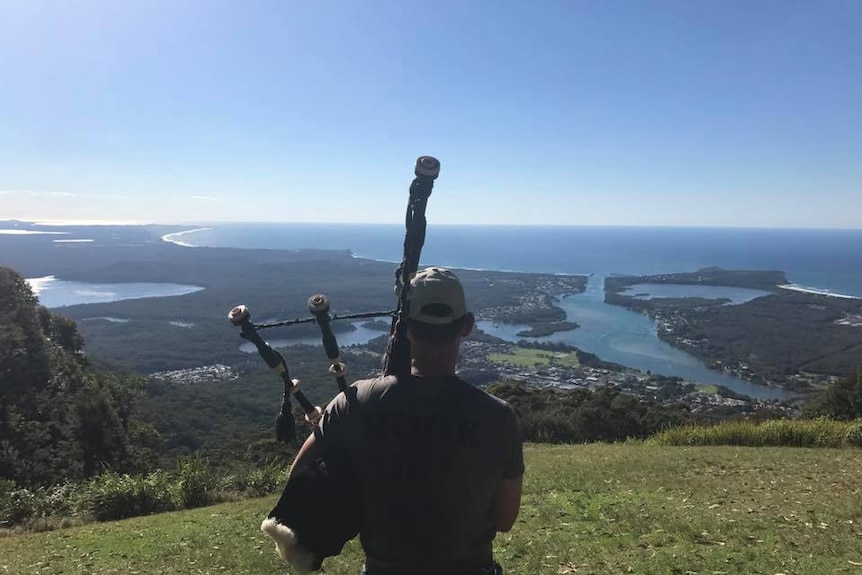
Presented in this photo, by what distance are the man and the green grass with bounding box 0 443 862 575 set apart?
4000mm

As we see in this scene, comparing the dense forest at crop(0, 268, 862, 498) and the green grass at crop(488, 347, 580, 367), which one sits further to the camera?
the green grass at crop(488, 347, 580, 367)

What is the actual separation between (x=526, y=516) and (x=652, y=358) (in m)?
65.7

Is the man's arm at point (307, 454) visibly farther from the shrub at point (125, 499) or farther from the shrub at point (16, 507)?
the shrub at point (16, 507)

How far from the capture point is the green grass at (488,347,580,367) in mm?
63094

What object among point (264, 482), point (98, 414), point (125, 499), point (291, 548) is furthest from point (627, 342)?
point (291, 548)

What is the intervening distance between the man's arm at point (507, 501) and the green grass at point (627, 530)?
383cm

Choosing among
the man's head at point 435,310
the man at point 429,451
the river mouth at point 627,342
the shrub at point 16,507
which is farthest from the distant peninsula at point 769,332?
the man's head at point 435,310

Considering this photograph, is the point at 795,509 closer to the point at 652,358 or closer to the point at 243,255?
the point at 652,358

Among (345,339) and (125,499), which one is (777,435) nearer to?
(125,499)

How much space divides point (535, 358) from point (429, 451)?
2588 inches

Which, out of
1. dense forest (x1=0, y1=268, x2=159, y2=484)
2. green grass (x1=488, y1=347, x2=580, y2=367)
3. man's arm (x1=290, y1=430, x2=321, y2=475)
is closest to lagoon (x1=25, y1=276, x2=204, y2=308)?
green grass (x1=488, y1=347, x2=580, y2=367)

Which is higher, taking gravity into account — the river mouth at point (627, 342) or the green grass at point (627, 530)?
the green grass at point (627, 530)

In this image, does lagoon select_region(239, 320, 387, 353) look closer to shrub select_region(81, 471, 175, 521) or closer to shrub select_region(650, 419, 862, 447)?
shrub select_region(650, 419, 862, 447)

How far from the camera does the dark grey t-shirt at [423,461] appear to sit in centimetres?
210
